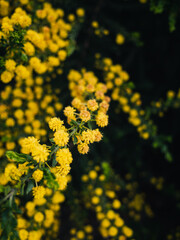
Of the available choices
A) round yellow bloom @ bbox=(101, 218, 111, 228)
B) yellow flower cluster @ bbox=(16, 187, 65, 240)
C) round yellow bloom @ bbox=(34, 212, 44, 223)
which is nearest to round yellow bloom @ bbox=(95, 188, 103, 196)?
round yellow bloom @ bbox=(101, 218, 111, 228)

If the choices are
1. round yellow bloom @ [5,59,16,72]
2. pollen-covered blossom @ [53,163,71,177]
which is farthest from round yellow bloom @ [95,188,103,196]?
round yellow bloom @ [5,59,16,72]

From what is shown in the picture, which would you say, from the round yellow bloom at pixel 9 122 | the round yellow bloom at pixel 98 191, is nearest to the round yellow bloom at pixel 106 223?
the round yellow bloom at pixel 98 191

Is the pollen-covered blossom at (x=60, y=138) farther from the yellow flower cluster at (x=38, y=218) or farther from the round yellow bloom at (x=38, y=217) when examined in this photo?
the round yellow bloom at (x=38, y=217)

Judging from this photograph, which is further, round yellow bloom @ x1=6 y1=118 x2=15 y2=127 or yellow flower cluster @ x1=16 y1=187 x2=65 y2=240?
round yellow bloom @ x1=6 y1=118 x2=15 y2=127

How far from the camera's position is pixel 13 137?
103 inches

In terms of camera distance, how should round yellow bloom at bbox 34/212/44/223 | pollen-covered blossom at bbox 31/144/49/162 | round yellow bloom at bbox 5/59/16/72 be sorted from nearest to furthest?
pollen-covered blossom at bbox 31/144/49/162 < round yellow bloom at bbox 5/59/16/72 < round yellow bloom at bbox 34/212/44/223

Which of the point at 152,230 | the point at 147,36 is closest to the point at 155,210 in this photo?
the point at 152,230

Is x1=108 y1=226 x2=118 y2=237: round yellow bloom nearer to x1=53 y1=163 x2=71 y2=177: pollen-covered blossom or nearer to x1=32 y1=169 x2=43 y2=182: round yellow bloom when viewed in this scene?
x1=53 y1=163 x2=71 y2=177: pollen-covered blossom

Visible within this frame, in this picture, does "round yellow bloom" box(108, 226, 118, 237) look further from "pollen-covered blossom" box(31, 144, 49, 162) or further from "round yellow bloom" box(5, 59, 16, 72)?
"round yellow bloom" box(5, 59, 16, 72)

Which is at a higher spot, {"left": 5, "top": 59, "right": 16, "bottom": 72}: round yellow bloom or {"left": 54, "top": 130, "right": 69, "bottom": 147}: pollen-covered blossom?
{"left": 5, "top": 59, "right": 16, "bottom": 72}: round yellow bloom

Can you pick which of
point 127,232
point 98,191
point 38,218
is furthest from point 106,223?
point 38,218

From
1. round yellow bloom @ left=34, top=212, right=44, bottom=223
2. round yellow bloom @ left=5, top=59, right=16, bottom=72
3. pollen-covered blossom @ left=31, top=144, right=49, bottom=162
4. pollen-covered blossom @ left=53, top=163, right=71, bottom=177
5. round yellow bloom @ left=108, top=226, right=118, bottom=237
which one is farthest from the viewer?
round yellow bloom @ left=108, top=226, right=118, bottom=237

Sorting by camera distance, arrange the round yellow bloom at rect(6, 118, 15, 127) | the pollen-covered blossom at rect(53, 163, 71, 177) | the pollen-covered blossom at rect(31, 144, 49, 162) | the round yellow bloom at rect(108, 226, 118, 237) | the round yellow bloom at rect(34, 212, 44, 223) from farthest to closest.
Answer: the round yellow bloom at rect(6, 118, 15, 127) < the round yellow bloom at rect(108, 226, 118, 237) < the round yellow bloom at rect(34, 212, 44, 223) < the pollen-covered blossom at rect(53, 163, 71, 177) < the pollen-covered blossom at rect(31, 144, 49, 162)

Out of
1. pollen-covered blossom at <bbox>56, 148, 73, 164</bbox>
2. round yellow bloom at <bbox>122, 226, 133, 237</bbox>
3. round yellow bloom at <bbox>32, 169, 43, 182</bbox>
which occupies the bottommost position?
round yellow bloom at <bbox>122, 226, 133, 237</bbox>
